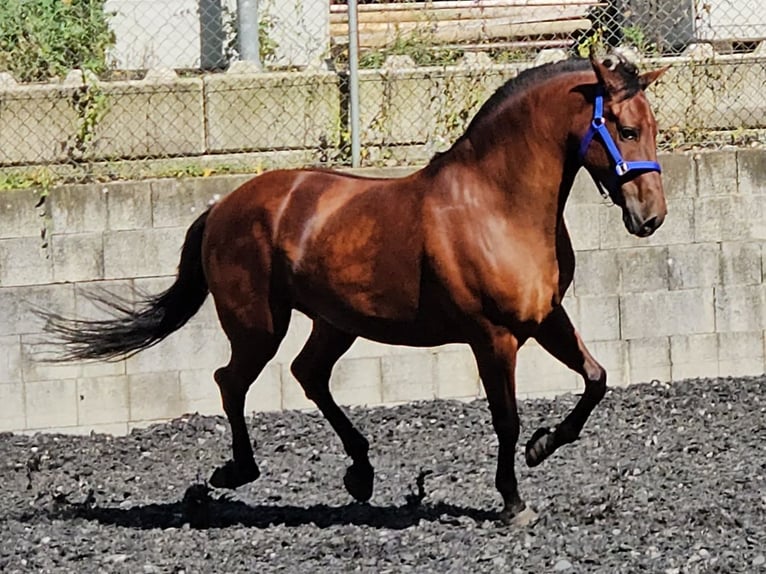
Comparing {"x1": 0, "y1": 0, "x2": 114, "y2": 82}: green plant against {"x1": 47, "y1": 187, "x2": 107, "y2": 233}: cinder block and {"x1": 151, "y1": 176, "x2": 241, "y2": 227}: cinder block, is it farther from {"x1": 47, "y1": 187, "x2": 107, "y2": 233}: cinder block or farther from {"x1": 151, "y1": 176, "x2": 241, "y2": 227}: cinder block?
{"x1": 151, "y1": 176, "x2": 241, "y2": 227}: cinder block

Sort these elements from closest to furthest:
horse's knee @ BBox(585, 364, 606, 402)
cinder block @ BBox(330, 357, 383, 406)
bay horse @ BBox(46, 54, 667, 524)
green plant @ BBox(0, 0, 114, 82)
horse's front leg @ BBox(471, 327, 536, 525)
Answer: bay horse @ BBox(46, 54, 667, 524) → horse's front leg @ BBox(471, 327, 536, 525) → horse's knee @ BBox(585, 364, 606, 402) → cinder block @ BBox(330, 357, 383, 406) → green plant @ BBox(0, 0, 114, 82)

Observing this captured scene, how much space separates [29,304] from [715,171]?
4.29m

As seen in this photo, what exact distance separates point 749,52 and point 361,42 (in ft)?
8.93

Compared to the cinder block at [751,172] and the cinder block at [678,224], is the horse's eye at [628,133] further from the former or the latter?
the cinder block at [751,172]

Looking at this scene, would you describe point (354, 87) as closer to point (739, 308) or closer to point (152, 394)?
point (152, 394)

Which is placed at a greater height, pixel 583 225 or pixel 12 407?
pixel 583 225

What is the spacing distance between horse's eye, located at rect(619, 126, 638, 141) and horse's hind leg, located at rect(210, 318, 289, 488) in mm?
1884

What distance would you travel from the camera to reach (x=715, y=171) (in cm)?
957

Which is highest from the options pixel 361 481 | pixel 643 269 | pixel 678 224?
pixel 678 224

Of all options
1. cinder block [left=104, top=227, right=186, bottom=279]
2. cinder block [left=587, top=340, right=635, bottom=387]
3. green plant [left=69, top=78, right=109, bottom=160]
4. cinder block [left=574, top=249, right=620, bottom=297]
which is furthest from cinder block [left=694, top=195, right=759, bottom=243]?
green plant [left=69, top=78, right=109, bottom=160]

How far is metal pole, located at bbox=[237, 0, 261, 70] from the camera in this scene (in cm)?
1007

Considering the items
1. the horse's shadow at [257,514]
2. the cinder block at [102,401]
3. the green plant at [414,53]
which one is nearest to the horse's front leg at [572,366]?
the horse's shadow at [257,514]

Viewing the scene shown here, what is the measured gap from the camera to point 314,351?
712 cm

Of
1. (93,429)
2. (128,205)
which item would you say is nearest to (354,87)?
(128,205)
